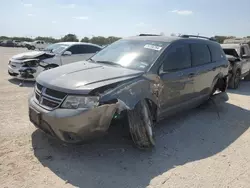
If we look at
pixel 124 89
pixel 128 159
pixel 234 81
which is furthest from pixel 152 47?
pixel 234 81

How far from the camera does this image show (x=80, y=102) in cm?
335

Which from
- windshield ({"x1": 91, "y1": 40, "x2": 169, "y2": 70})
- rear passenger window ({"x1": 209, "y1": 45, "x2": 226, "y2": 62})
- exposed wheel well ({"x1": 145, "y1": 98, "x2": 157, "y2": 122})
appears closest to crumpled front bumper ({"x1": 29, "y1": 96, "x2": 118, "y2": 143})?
exposed wheel well ({"x1": 145, "y1": 98, "x2": 157, "y2": 122})

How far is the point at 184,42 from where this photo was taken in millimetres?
5137

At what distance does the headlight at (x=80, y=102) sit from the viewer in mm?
3342

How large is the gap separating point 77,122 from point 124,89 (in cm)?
83

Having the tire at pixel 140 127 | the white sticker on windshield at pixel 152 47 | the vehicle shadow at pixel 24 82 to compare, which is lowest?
the vehicle shadow at pixel 24 82

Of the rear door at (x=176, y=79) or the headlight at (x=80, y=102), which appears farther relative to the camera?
the rear door at (x=176, y=79)

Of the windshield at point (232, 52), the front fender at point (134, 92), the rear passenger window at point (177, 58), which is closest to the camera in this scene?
the front fender at point (134, 92)

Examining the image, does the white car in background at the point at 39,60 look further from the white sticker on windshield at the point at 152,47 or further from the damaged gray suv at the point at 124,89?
the white sticker on windshield at the point at 152,47

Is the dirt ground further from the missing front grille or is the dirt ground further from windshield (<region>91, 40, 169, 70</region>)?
windshield (<region>91, 40, 169, 70</region>)

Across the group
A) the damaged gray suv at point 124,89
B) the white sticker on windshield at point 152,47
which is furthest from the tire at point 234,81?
the white sticker on windshield at point 152,47

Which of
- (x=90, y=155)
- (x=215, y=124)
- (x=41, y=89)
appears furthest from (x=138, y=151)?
(x=215, y=124)

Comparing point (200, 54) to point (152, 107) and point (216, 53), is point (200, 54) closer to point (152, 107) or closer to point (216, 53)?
point (216, 53)

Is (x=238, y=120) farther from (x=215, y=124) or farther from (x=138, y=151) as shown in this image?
(x=138, y=151)
